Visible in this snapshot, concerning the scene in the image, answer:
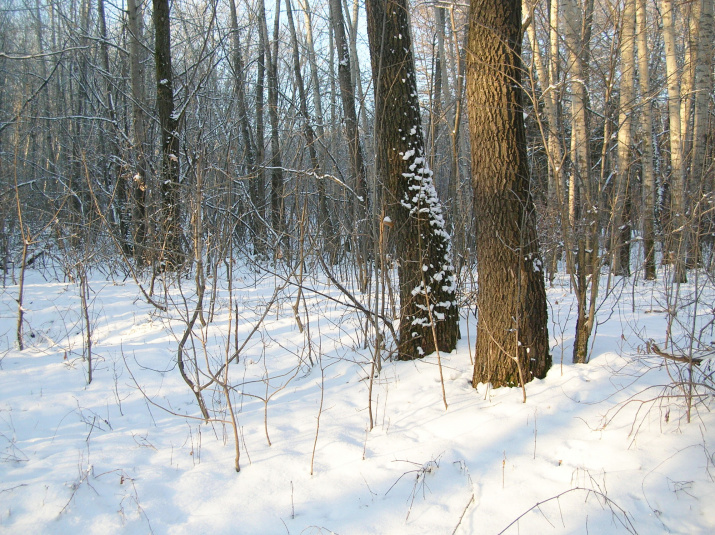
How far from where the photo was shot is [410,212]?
418 cm

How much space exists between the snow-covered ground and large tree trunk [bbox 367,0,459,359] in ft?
1.03

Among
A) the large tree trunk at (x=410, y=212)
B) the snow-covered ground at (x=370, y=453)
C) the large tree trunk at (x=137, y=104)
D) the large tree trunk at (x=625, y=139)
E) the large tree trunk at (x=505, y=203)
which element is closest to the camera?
the snow-covered ground at (x=370, y=453)

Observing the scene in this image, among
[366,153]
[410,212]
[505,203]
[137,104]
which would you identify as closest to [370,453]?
[505,203]

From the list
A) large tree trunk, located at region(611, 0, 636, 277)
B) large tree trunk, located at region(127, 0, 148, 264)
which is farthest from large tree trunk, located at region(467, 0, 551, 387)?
large tree trunk, located at region(127, 0, 148, 264)

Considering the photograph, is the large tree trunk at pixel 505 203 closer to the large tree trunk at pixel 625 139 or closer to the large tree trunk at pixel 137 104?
the large tree trunk at pixel 625 139

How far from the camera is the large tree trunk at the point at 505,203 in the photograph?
11.0 ft

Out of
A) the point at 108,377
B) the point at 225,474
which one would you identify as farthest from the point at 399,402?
the point at 108,377

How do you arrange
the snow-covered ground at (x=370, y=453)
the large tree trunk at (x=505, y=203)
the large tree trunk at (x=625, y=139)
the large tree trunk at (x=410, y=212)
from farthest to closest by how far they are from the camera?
the large tree trunk at (x=410, y=212), the large tree trunk at (x=625, y=139), the large tree trunk at (x=505, y=203), the snow-covered ground at (x=370, y=453)

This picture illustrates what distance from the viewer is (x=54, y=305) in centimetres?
636

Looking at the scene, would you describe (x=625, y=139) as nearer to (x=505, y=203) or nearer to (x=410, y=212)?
(x=410, y=212)

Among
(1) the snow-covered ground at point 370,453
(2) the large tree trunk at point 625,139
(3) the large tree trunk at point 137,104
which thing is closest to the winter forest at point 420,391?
(1) the snow-covered ground at point 370,453

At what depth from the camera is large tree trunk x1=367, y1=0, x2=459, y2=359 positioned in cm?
420

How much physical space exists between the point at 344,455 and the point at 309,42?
1437 cm

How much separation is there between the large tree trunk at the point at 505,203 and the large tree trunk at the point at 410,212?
80cm
